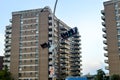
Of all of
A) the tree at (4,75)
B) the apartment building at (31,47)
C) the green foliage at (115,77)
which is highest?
the apartment building at (31,47)

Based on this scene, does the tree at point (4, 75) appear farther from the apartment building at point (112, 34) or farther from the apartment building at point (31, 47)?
the apartment building at point (112, 34)

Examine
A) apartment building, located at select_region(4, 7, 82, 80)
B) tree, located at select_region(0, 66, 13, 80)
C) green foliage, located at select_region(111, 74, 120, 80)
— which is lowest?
green foliage, located at select_region(111, 74, 120, 80)

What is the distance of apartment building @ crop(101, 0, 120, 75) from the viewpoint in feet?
324

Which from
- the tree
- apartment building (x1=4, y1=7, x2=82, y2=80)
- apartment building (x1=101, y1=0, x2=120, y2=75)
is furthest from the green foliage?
the tree

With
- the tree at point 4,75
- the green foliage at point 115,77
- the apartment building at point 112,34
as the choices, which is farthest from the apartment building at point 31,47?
the green foliage at point 115,77

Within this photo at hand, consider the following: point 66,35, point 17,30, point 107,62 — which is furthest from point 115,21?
point 66,35

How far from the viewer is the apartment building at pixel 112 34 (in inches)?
3893

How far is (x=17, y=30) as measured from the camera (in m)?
119

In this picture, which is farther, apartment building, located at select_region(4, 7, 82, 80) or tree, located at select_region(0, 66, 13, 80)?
apartment building, located at select_region(4, 7, 82, 80)

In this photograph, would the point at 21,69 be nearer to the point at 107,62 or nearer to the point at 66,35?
the point at 107,62

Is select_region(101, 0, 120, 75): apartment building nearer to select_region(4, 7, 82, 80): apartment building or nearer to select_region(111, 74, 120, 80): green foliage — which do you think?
select_region(111, 74, 120, 80): green foliage

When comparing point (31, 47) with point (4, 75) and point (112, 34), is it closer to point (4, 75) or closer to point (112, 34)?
point (4, 75)

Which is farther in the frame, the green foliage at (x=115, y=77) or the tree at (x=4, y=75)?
the tree at (x=4, y=75)

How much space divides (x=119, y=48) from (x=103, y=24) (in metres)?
11.7
